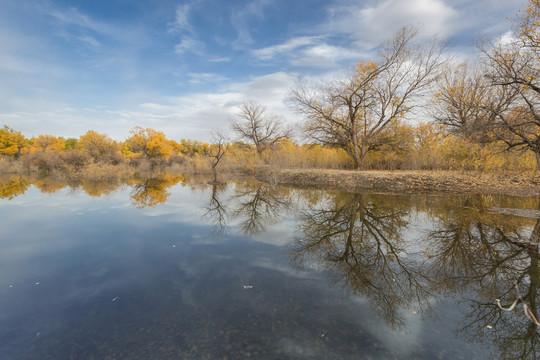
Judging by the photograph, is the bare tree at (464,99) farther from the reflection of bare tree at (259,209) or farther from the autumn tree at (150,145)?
the autumn tree at (150,145)

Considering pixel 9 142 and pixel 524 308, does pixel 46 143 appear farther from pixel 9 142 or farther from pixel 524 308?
pixel 524 308

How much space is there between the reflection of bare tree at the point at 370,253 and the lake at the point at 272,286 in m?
0.03

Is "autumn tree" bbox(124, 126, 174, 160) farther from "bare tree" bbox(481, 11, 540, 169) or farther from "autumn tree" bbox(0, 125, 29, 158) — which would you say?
"bare tree" bbox(481, 11, 540, 169)

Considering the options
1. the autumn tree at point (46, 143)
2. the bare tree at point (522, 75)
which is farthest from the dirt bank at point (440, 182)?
the autumn tree at point (46, 143)

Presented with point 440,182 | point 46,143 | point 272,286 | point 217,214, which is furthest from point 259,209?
point 46,143

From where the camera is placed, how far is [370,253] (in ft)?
18.9

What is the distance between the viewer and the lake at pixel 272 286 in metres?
2.97

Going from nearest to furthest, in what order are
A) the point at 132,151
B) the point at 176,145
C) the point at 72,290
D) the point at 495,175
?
the point at 72,290 → the point at 495,175 → the point at 132,151 → the point at 176,145

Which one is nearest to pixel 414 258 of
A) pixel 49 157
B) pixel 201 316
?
pixel 201 316

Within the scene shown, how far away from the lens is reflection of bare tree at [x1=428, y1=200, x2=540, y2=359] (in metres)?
3.18

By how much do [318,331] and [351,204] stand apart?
27.5 ft

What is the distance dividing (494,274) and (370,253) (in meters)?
2.31

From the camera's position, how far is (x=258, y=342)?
2.97 meters

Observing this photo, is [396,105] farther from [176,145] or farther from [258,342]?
[176,145]
